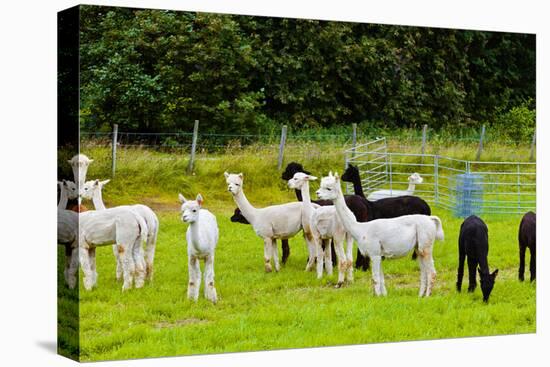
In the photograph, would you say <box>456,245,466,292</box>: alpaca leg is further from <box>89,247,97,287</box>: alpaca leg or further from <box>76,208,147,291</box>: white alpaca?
<box>89,247,97,287</box>: alpaca leg

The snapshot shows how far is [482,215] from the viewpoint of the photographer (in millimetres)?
13039

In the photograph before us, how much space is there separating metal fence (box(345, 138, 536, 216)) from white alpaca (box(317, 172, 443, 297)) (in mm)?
1155

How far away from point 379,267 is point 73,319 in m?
3.67

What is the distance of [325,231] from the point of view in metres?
12.3

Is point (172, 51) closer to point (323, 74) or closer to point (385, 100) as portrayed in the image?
point (323, 74)

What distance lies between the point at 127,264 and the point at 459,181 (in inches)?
185

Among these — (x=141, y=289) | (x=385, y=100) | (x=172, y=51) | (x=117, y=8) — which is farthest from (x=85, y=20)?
(x=385, y=100)

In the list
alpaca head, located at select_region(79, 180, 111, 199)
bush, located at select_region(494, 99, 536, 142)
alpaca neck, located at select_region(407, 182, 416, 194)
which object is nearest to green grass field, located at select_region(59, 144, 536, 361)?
alpaca head, located at select_region(79, 180, 111, 199)

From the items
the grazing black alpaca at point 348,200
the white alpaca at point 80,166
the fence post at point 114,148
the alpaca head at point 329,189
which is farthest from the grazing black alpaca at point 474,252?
the white alpaca at point 80,166

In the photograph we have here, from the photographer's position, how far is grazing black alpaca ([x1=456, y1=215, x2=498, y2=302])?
11.8 metres

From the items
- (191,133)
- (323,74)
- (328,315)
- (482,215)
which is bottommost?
(328,315)

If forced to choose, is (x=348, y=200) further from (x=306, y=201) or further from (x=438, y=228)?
(x=438, y=228)

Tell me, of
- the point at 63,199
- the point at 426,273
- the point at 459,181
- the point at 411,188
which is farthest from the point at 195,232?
the point at 459,181

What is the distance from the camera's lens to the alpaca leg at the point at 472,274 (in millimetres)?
12055
